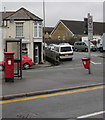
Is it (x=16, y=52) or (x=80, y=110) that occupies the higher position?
(x=16, y=52)

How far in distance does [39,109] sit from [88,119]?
64.8 inches

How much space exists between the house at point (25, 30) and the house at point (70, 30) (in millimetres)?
37326

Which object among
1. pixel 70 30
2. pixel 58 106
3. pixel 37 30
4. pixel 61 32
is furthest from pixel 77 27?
pixel 58 106

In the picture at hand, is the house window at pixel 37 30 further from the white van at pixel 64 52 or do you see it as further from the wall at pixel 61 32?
the wall at pixel 61 32

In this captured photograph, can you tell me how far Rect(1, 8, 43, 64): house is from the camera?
26922 mm

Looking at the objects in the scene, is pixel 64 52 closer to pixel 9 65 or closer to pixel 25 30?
pixel 25 30

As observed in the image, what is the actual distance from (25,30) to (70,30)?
4120 centimetres

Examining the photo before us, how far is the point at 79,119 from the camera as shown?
20.5ft

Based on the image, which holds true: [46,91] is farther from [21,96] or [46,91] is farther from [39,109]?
[39,109]

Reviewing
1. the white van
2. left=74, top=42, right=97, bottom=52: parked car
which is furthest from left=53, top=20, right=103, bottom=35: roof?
the white van

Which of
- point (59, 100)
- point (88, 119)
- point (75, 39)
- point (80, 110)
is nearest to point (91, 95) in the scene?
point (59, 100)

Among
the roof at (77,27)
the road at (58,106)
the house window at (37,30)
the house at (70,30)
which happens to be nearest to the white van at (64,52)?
the house window at (37,30)

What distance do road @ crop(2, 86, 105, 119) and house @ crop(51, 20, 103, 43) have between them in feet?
183

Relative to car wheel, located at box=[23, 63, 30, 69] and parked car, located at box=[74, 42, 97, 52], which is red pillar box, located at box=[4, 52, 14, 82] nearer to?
car wheel, located at box=[23, 63, 30, 69]
